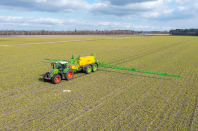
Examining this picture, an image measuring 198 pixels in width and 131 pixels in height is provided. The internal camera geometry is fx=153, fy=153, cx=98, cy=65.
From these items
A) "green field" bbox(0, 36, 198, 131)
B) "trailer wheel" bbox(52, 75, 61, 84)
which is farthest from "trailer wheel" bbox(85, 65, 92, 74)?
"trailer wheel" bbox(52, 75, 61, 84)

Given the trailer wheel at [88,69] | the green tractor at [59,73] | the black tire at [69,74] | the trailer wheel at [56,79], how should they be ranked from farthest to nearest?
the trailer wheel at [88,69] → the black tire at [69,74] → the green tractor at [59,73] → the trailer wheel at [56,79]

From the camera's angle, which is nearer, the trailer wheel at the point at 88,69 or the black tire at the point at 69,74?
the black tire at the point at 69,74

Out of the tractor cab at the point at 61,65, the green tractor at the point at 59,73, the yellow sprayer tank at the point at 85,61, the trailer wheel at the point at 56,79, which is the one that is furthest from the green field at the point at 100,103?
the yellow sprayer tank at the point at 85,61

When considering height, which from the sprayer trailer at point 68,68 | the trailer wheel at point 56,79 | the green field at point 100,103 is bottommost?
the green field at point 100,103

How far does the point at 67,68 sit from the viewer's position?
12.0m

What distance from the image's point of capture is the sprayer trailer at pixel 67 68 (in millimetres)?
11220

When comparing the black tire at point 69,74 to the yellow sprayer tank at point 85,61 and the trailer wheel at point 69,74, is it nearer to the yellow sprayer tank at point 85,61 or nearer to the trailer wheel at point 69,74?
the trailer wheel at point 69,74

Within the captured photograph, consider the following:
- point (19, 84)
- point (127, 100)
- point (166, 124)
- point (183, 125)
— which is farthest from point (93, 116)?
point (19, 84)

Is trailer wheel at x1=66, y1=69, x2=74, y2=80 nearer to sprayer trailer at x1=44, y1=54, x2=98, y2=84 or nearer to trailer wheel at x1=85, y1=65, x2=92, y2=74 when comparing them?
sprayer trailer at x1=44, y1=54, x2=98, y2=84

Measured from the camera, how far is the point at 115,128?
612 cm

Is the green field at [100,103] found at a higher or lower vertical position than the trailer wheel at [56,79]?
lower

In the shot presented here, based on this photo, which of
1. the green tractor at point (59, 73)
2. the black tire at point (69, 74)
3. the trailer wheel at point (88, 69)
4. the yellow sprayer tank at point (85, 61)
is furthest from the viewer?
the trailer wheel at point (88, 69)

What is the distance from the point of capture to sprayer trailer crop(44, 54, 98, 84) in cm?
1122

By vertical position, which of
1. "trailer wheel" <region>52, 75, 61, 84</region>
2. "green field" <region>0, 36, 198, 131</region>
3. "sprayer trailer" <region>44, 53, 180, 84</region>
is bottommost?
"green field" <region>0, 36, 198, 131</region>
